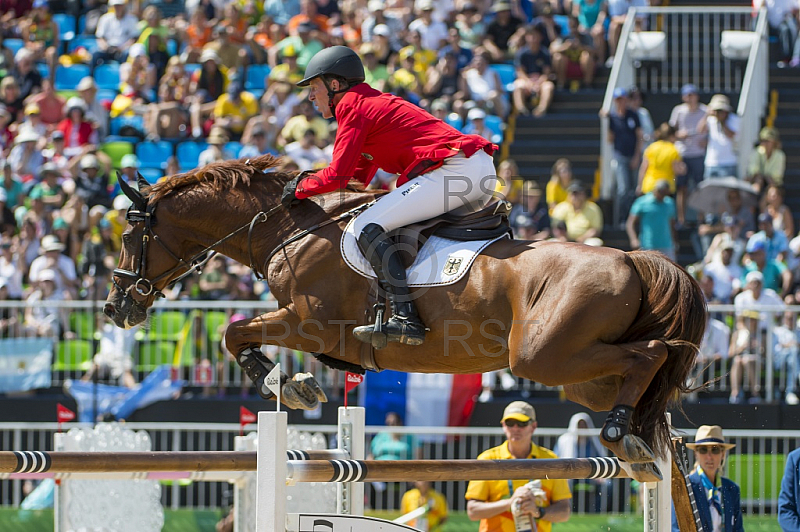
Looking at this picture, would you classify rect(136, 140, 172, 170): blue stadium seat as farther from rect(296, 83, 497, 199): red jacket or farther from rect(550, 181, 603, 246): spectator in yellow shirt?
rect(296, 83, 497, 199): red jacket

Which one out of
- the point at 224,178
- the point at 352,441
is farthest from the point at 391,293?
the point at 224,178

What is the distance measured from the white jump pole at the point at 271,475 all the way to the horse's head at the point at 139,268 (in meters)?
2.06

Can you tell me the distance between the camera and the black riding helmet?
21.5 ft

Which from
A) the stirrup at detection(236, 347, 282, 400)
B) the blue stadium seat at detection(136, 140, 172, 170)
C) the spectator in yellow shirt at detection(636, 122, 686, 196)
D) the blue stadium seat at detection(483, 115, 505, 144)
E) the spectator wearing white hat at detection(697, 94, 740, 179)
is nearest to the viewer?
the stirrup at detection(236, 347, 282, 400)

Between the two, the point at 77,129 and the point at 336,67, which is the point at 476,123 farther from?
the point at 336,67

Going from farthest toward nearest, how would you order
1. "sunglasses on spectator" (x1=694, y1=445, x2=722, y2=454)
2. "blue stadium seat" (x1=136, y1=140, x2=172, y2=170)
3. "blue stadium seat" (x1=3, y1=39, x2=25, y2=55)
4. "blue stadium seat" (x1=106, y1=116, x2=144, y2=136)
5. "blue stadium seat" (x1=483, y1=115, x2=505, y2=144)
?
"blue stadium seat" (x1=3, y1=39, x2=25, y2=55) → "blue stadium seat" (x1=106, y1=116, x2=144, y2=136) → "blue stadium seat" (x1=136, y1=140, x2=172, y2=170) → "blue stadium seat" (x1=483, y1=115, x2=505, y2=144) → "sunglasses on spectator" (x1=694, y1=445, x2=722, y2=454)

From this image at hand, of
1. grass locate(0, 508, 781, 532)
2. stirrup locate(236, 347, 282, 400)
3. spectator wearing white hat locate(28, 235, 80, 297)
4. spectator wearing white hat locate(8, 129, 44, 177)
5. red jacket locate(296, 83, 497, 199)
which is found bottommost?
grass locate(0, 508, 781, 532)

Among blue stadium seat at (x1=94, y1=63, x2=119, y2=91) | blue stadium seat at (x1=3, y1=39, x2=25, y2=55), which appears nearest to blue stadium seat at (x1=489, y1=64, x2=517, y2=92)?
blue stadium seat at (x1=94, y1=63, x2=119, y2=91)

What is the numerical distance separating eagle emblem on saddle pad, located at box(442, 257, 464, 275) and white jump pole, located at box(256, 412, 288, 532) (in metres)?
1.47

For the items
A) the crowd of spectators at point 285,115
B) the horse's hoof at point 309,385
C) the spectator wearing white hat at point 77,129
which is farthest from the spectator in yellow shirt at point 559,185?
the horse's hoof at point 309,385

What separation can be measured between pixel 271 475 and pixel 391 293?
4.68 feet

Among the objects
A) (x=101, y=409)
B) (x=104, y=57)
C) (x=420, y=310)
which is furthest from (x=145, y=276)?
(x=104, y=57)

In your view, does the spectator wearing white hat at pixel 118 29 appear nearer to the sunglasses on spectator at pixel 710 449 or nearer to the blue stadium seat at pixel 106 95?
the blue stadium seat at pixel 106 95

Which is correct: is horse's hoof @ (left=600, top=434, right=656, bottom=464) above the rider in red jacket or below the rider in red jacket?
below
